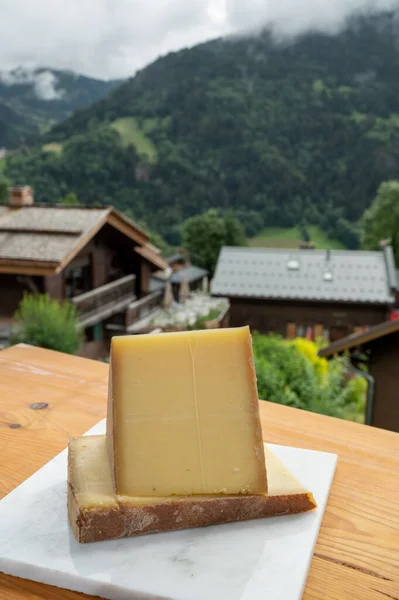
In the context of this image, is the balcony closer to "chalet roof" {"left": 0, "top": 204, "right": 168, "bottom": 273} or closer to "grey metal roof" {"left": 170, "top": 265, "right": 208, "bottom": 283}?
"chalet roof" {"left": 0, "top": 204, "right": 168, "bottom": 273}

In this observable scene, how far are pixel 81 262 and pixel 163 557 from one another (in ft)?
32.1

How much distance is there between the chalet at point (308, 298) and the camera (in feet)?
50.8

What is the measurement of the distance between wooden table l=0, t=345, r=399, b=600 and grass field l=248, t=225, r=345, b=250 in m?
34.9

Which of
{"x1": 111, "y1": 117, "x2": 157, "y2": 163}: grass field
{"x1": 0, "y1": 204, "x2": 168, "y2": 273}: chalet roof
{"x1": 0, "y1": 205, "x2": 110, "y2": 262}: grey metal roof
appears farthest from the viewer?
{"x1": 111, "y1": 117, "x2": 157, "y2": 163}: grass field

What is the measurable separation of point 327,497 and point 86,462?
0.28 metres

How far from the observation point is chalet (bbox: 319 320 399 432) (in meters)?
5.03

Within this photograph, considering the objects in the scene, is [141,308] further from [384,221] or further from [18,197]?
[384,221]

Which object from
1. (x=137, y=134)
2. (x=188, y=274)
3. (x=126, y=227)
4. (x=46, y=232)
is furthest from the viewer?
(x=137, y=134)

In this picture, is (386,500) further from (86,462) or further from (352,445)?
(86,462)

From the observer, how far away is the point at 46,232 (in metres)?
8.67

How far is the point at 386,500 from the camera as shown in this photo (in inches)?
25.7

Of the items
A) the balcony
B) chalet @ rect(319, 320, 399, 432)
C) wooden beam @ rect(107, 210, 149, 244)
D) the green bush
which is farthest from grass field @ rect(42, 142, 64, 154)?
chalet @ rect(319, 320, 399, 432)

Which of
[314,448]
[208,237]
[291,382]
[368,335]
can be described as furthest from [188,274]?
[314,448]

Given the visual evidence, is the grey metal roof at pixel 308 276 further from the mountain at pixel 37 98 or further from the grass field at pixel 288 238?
the mountain at pixel 37 98
